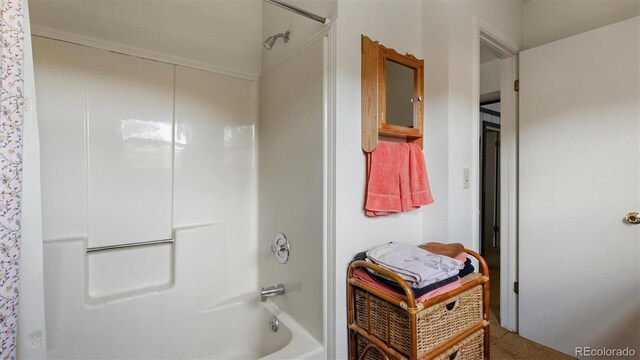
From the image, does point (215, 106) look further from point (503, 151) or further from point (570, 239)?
point (570, 239)

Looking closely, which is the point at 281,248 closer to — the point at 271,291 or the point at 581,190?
the point at 271,291

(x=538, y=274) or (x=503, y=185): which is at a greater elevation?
(x=503, y=185)

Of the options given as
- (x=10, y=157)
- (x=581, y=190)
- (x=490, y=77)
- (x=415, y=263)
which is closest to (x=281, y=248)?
(x=415, y=263)

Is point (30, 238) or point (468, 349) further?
point (468, 349)

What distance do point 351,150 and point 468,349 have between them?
1.01m

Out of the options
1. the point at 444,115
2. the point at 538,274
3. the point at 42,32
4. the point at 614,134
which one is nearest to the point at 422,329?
the point at 444,115

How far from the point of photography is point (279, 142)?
66.1 inches

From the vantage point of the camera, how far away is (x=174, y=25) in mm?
1675

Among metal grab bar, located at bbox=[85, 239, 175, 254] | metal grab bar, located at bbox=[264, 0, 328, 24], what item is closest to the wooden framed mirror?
metal grab bar, located at bbox=[264, 0, 328, 24]

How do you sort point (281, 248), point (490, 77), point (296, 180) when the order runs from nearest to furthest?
point (296, 180) < point (281, 248) < point (490, 77)

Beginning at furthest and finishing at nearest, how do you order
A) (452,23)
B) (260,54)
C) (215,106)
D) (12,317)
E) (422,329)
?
(260,54) → (215,106) → (452,23) → (422,329) → (12,317)

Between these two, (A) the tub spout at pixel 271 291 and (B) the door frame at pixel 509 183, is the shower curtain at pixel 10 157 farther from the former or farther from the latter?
(B) the door frame at pixel 509 183

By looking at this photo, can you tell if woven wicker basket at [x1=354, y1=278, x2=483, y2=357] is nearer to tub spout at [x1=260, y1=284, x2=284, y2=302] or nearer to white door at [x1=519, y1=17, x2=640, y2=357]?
tub spout at [x1=260, y1=284, x2=284, y2=302]

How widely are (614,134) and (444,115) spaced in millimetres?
995
